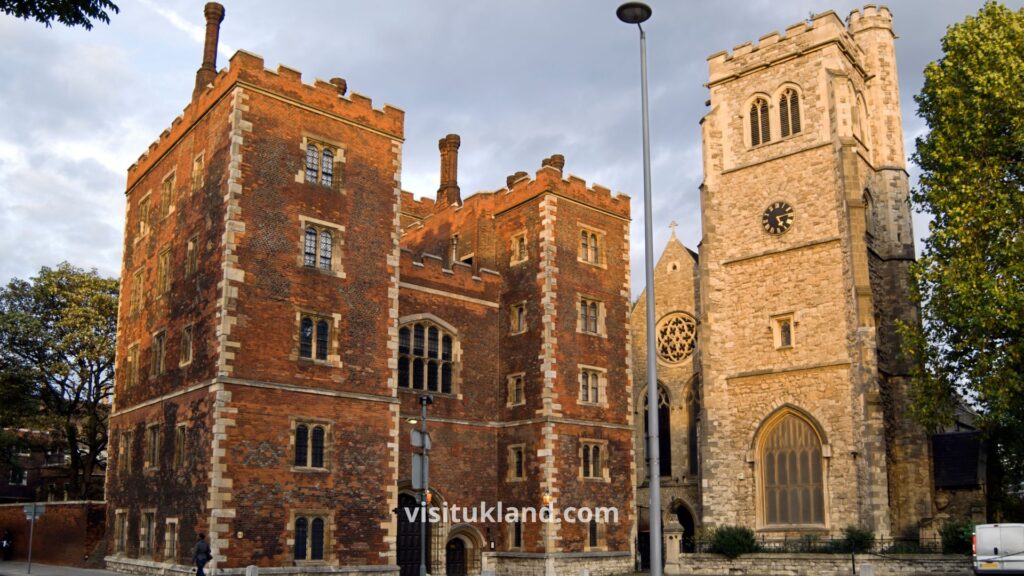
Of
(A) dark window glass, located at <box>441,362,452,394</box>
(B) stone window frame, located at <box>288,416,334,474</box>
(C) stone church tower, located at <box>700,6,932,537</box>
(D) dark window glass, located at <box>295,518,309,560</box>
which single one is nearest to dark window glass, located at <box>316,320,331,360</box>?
(B) stone window frame, located at <box>288,416,334,474</box>

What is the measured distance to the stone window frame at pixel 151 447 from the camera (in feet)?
99.9

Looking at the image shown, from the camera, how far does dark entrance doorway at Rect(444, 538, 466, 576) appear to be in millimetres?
34278

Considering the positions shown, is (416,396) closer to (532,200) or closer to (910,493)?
(532,200)

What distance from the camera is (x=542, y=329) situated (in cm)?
3606

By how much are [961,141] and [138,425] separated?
2958cm

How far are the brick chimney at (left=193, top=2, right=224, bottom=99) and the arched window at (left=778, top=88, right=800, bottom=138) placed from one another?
75.5 ft

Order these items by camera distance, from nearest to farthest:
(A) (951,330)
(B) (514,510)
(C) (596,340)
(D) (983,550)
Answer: (D) (983,550) → (A) (951,330) → (B) (514,510) → (C) (596,340)

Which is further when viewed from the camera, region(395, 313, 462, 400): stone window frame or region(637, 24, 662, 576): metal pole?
region(395, 313, 462, 400): stone window frame

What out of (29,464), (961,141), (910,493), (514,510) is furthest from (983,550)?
(29,464)

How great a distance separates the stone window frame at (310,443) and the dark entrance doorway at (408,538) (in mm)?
4819

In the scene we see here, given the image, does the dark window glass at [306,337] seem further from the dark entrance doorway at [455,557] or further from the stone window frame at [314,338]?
the dark entrance doorway at [455,557]

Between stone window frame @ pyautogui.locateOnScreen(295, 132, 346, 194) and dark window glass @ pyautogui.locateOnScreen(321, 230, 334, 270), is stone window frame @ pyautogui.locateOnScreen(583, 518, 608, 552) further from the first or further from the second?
stone window frame @ pyautogui.locateOnScreen(295, 132, 346, 194)

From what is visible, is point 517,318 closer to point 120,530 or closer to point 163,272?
point 163,272

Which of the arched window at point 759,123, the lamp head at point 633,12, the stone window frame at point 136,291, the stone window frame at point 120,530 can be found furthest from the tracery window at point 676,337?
the lamp head at point 633,12
